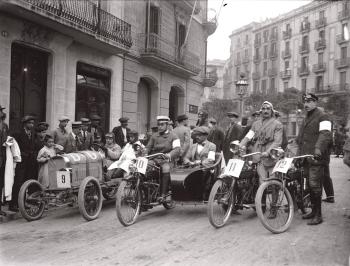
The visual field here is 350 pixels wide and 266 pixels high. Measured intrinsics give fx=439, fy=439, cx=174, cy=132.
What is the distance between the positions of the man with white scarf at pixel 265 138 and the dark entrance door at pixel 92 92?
26.1 ft

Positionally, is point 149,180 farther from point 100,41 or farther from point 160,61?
point 160,61

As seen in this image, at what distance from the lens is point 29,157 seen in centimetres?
785

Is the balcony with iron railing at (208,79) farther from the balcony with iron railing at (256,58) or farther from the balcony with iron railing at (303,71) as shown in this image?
the balcony with iron railing at (256,58)

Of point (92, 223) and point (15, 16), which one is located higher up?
point (15, 16)

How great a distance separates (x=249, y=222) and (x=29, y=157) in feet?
13.2

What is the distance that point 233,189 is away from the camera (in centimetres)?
658

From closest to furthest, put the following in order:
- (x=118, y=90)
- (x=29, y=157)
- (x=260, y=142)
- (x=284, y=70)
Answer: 1. (x=260, y=142)
2. (x=29, y=157)
3. (x=118, y=90)
4. (x=284, y=70)

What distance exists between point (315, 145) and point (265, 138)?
2.64 ft

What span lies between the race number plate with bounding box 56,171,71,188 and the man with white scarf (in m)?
2.81

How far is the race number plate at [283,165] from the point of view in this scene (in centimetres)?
621

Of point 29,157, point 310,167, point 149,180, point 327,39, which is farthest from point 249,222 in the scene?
point 327,39

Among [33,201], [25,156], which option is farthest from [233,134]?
[33,201]

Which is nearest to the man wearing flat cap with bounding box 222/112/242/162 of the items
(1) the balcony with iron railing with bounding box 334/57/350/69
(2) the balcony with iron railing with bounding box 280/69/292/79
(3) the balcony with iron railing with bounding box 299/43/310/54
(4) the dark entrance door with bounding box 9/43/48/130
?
(4) the dark entrance door with bounding box 9/43/48/130

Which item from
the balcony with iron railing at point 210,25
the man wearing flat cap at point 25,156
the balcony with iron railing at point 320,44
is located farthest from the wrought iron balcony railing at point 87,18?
the balcony with iron railing at point 320,44
